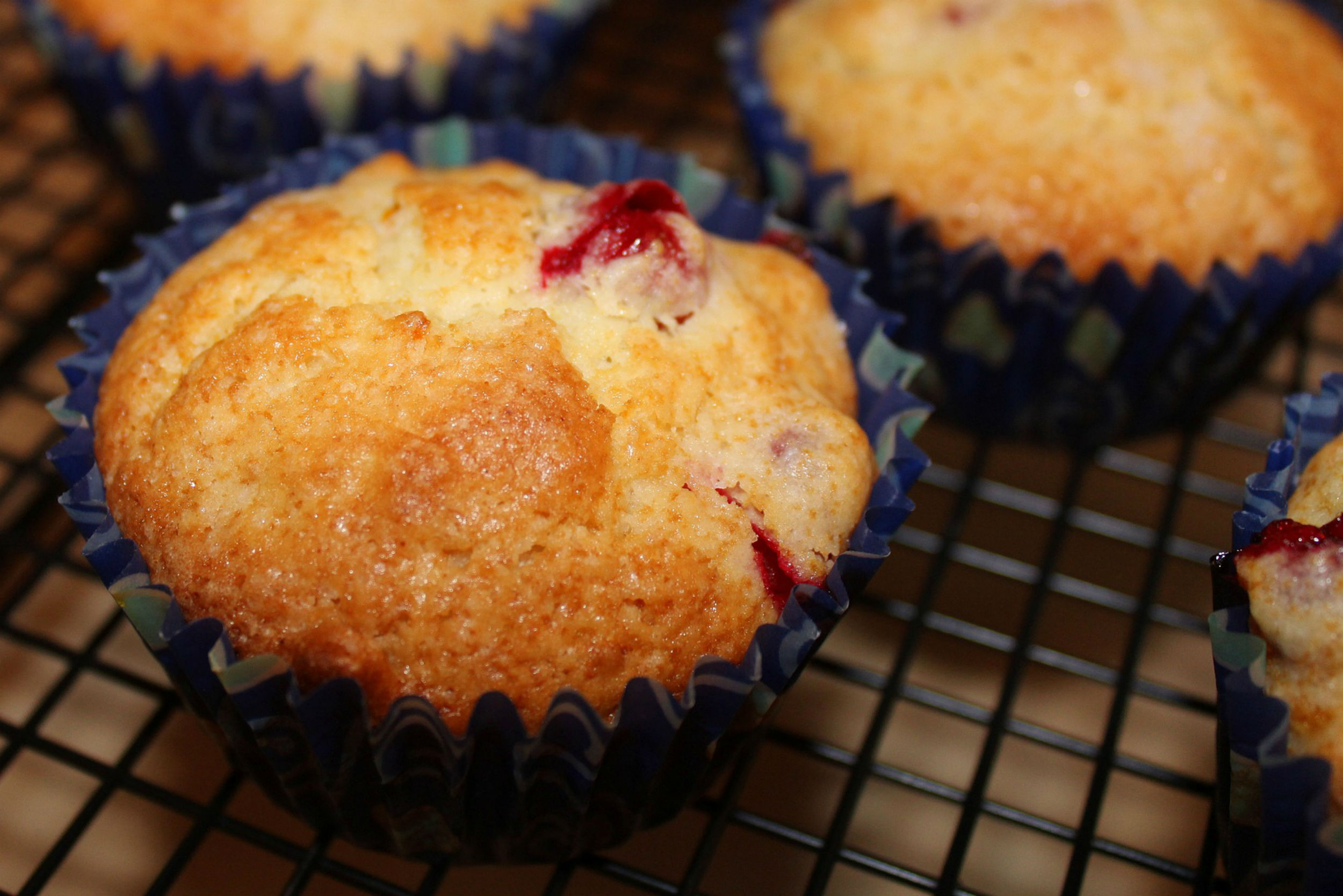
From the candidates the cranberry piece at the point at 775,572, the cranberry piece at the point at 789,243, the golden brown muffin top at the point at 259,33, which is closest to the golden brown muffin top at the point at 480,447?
the cranberry piece at the point at 775,572

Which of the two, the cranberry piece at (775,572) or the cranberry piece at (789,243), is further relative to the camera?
the cranberry piece at (789,243)

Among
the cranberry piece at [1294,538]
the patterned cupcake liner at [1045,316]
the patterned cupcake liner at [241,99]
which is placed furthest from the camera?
the patterned cupcake liner at [241,99]

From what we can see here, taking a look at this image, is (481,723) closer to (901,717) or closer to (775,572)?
(775,572)

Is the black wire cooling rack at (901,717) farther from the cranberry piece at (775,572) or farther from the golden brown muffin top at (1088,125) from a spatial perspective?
the golden brown muffin top at (1088,125)

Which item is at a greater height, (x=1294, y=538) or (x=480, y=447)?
(x=480, y=447)

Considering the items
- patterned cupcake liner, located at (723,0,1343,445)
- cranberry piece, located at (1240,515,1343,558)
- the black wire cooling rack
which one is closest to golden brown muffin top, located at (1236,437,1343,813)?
cranberry piece, located at (1240,515,1343,558)

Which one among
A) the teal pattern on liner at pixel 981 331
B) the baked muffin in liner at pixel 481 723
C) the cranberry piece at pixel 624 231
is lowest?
the teal pattern on liner at pixel 981 331

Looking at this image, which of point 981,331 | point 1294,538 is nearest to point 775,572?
point 1294,538

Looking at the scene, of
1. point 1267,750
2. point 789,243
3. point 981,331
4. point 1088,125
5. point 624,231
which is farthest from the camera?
point 981,331
